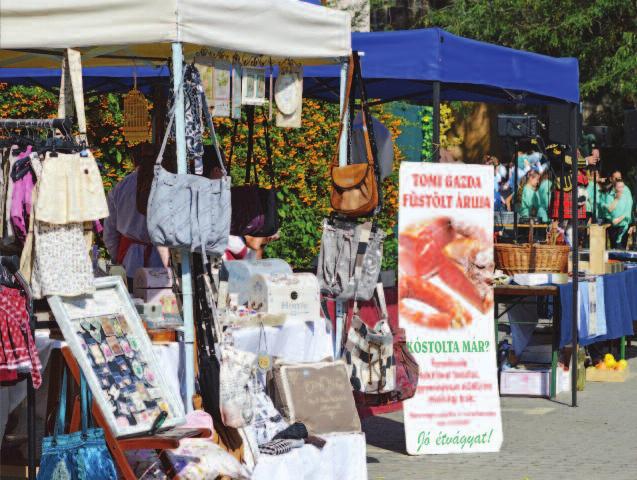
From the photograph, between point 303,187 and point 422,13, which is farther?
point 422,13

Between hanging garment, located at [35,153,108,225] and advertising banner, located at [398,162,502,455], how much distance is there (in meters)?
2.78

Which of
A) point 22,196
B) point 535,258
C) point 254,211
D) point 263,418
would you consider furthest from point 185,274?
point 535,258

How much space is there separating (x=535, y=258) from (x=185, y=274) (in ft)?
16.0

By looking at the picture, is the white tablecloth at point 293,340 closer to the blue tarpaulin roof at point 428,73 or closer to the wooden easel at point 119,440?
the wooden easel at point 119,440

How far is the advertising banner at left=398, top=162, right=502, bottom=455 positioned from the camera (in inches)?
342

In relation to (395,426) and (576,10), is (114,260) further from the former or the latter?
(576,10)

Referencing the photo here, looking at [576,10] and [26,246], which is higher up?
[576,10]

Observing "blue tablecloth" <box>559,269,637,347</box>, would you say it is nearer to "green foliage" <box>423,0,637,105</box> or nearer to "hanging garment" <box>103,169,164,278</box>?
"hanging garment" <box>103,169,164,278</box>

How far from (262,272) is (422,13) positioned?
1939cm

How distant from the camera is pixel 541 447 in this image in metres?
9.07

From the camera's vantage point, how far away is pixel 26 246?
626cm

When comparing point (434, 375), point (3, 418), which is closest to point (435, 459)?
point (434, 375)

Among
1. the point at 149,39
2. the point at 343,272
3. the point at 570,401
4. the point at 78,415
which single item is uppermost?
the point at 149,39

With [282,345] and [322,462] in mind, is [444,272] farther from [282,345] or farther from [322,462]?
[322,462]
